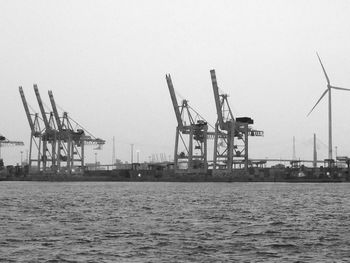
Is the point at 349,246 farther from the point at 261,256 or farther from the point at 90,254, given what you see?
the point at 90,254

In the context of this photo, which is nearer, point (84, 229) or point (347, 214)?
Answer: point (84, 229)

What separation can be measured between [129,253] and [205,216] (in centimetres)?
2717

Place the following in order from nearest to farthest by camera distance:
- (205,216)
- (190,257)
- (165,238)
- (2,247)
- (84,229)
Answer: (190,257) < (2,247) < (165,238) < (84,229) < (205,216)

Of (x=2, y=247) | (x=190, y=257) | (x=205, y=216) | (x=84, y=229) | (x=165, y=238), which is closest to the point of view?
(x=190, y=257)

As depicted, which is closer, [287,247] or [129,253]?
[129,253]

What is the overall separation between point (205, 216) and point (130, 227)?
43.5 feet

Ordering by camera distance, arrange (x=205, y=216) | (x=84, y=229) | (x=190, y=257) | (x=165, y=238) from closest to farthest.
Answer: (x=190, y=257)
(x=165, y=238)
(x=84, y=229)
(x=205, y=216)

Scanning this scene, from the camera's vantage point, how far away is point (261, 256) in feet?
125

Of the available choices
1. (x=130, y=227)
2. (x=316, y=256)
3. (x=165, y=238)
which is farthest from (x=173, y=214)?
(x=316, y=256)

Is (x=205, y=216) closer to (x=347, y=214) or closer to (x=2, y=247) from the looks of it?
(x=347, y=214)

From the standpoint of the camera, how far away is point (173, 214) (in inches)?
2662

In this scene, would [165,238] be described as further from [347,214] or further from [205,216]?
[347,214]

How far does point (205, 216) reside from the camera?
65062 mm

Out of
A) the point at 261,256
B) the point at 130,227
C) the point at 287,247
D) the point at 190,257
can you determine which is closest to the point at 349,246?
the point at 287,247
